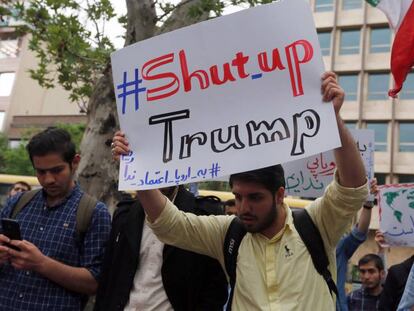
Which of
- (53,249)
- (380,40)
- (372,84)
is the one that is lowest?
(53,249)

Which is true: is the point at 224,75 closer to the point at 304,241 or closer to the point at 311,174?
the point at 304,241

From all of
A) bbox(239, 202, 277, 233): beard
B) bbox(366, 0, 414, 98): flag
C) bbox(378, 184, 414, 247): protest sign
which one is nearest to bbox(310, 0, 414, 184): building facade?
bbox(378, 184, 414, 247): protest sign

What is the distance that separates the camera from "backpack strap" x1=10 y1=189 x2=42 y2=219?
7.33ft

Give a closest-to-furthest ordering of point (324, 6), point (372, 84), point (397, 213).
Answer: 1. point (397, 213)
2. point (372, 84)
3. point (324, 6)

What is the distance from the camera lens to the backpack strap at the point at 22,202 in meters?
2.23

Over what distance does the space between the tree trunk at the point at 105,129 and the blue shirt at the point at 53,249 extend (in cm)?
193

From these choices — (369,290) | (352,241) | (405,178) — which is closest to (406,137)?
(405,178)

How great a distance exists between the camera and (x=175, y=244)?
2.00m

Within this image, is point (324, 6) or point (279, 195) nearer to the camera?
point (279, 195)

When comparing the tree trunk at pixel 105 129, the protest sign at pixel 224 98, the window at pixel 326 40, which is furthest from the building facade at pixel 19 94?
the protest sign at pixel 224 98

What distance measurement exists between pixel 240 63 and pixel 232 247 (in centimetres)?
78

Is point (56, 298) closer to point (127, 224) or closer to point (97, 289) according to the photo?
point (97, 289)

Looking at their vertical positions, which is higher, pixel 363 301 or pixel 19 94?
pixel 19 94

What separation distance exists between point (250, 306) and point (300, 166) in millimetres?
2434
